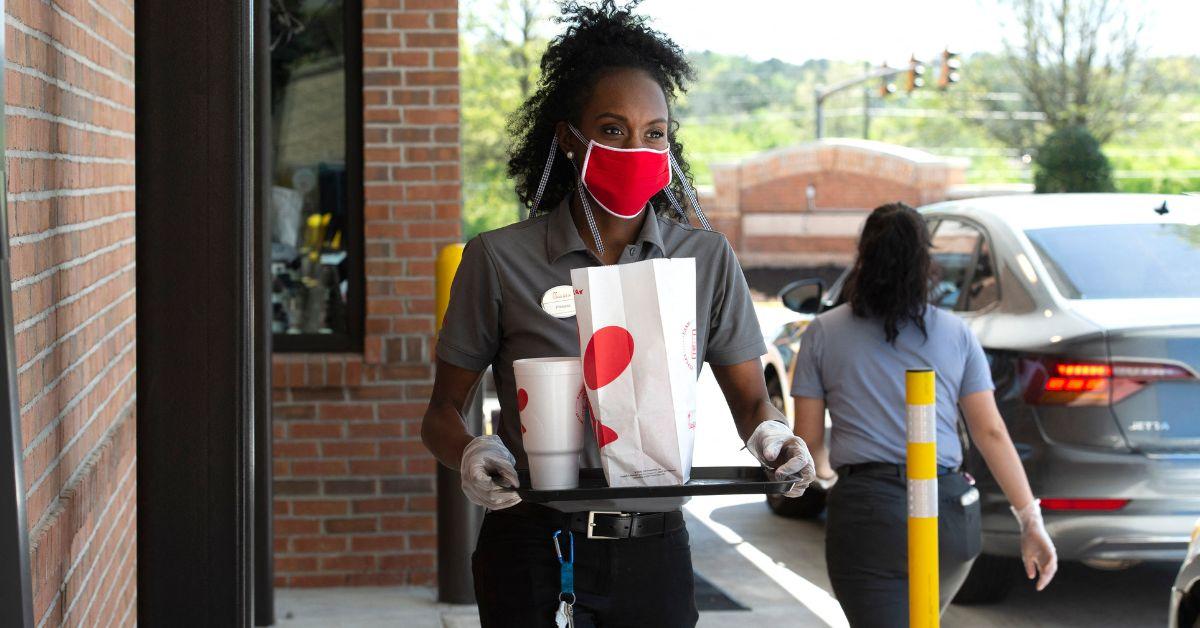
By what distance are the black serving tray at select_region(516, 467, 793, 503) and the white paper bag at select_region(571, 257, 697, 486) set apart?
3cm

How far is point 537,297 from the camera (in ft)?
9.10

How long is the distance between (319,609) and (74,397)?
3412mm

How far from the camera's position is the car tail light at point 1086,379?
570 cm

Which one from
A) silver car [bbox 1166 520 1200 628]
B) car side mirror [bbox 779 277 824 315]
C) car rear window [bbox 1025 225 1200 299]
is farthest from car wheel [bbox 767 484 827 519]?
silver car [bbox 1166 520 1200 628]

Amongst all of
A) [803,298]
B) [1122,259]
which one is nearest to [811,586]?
[803,298]

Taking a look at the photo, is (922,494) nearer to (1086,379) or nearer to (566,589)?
(566,589)

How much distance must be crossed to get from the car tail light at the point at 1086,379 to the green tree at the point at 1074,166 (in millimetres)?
23032

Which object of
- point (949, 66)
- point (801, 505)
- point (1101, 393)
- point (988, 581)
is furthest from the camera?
point (949, 66)

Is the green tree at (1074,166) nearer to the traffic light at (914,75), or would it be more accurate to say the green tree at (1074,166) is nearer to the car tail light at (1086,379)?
the traffic light at (914,75)

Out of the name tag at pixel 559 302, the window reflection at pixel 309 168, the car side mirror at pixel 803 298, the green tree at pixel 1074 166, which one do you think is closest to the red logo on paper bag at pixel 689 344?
the name tag at pixel 559 302

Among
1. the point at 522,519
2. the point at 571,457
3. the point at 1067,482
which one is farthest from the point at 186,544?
the point at 1067,482

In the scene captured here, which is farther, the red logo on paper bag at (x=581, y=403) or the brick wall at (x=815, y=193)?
the brick wall at (x=815, y=193)

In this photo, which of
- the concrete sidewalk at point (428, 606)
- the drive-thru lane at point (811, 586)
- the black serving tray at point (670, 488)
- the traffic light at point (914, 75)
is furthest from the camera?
the traffic light at point (914, 75)

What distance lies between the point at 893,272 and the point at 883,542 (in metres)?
0.87
